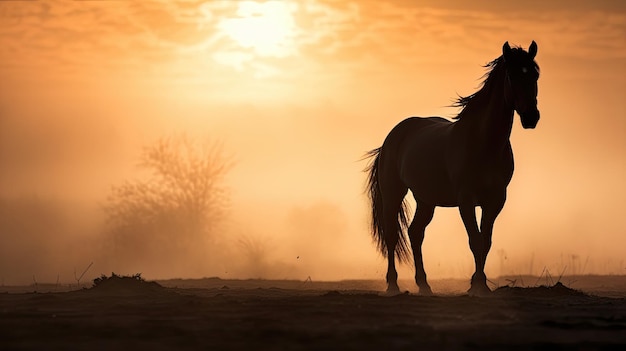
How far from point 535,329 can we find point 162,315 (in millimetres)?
3259

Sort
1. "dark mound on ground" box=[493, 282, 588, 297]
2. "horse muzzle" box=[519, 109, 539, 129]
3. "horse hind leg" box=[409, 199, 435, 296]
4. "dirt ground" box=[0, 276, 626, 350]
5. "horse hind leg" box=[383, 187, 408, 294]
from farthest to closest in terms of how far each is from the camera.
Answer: "horse hind leg" box=[383, 187, 408, 294] → "horse hind leg" box=[409, 199, 435, 296] → "dark mound on ground" box=[493, 282, 588, 297] → "horse muzzle" box=[519, 109, 539, 129] → "dirt ground" box=[0, 276, 626, 350]

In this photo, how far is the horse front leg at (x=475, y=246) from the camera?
1263 cm

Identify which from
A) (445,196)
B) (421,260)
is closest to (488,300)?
(445,196)

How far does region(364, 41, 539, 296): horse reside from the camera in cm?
1252

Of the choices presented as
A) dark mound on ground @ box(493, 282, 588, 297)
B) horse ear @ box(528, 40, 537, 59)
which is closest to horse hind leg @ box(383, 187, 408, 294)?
dark mound on ground @ box(493, 282, 588, 297)

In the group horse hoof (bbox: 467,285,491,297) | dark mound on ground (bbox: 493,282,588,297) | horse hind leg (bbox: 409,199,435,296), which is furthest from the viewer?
horse hind leg (bbox: 409,199,435,296)

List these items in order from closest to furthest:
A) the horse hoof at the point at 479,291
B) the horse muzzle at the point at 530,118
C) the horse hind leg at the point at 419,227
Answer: the horse muzzle at the point at 530,118 → the horse hoof at the point at 479,291 → the horse hind leg at the point at 419,227

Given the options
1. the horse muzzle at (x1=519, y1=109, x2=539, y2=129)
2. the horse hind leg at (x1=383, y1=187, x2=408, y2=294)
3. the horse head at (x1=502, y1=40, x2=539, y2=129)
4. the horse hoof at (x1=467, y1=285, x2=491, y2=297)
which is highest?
the horse head at (x1=502, y1=40, x2=539, y2=129)

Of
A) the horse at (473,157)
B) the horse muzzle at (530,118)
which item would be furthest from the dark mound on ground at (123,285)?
the horse muzzle at (530,118)

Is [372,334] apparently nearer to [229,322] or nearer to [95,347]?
[229,322]

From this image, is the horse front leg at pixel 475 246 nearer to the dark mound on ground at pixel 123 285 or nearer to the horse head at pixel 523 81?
the horse head at pixel 523 81

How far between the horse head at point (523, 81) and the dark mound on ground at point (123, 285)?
16.6 ft

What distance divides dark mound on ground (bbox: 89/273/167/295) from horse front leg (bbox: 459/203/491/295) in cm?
401

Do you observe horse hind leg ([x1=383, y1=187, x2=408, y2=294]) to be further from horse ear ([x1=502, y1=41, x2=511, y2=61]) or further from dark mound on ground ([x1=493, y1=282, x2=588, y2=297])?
horse ear ([x1=502, y1=41, x2=511, y2=61])
